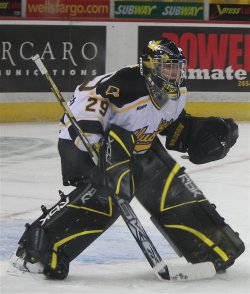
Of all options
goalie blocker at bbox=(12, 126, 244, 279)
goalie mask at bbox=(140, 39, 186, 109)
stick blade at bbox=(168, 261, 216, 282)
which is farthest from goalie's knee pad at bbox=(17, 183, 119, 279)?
goalie mask at bbox=(140, 39, 186, 109)

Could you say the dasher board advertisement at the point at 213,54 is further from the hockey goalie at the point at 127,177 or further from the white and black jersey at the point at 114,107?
the white and black jersey at the point at 114,107

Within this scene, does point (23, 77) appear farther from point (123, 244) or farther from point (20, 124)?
point (123, 244)

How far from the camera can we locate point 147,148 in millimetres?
4172

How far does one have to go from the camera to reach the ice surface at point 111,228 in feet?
13.0

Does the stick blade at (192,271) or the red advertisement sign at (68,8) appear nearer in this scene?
the stick blade at (192,271)

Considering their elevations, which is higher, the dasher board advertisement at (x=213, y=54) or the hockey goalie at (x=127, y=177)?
the hockey goalie at (x=127, y=177)

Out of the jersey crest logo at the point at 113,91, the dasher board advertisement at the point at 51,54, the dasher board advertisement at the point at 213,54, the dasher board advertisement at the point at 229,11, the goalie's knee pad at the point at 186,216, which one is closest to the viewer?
the jersey crest logo at the point at 113,91

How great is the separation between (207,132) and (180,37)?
5308mm

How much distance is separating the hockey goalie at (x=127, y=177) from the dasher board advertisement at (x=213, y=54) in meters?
5.31

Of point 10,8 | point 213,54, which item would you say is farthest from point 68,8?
point 213,54

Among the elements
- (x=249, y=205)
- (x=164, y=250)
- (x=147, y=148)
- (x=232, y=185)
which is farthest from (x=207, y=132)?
(x=232, y=185)

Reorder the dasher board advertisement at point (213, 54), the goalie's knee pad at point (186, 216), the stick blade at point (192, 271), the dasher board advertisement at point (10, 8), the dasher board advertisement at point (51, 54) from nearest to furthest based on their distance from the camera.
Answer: the stick blade at point (192, 271)
the goalie's knee pad at point (186, 216)
the dasher board advertisement at point (51, 54)
the dasher board advertisement at point (10, 8)
the dasher board advertisement at point (213, 54)

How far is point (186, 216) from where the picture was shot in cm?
420

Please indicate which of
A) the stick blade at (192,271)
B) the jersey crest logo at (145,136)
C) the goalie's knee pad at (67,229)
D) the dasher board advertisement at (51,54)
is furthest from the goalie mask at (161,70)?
the dasher board advertisement at (51,54)
